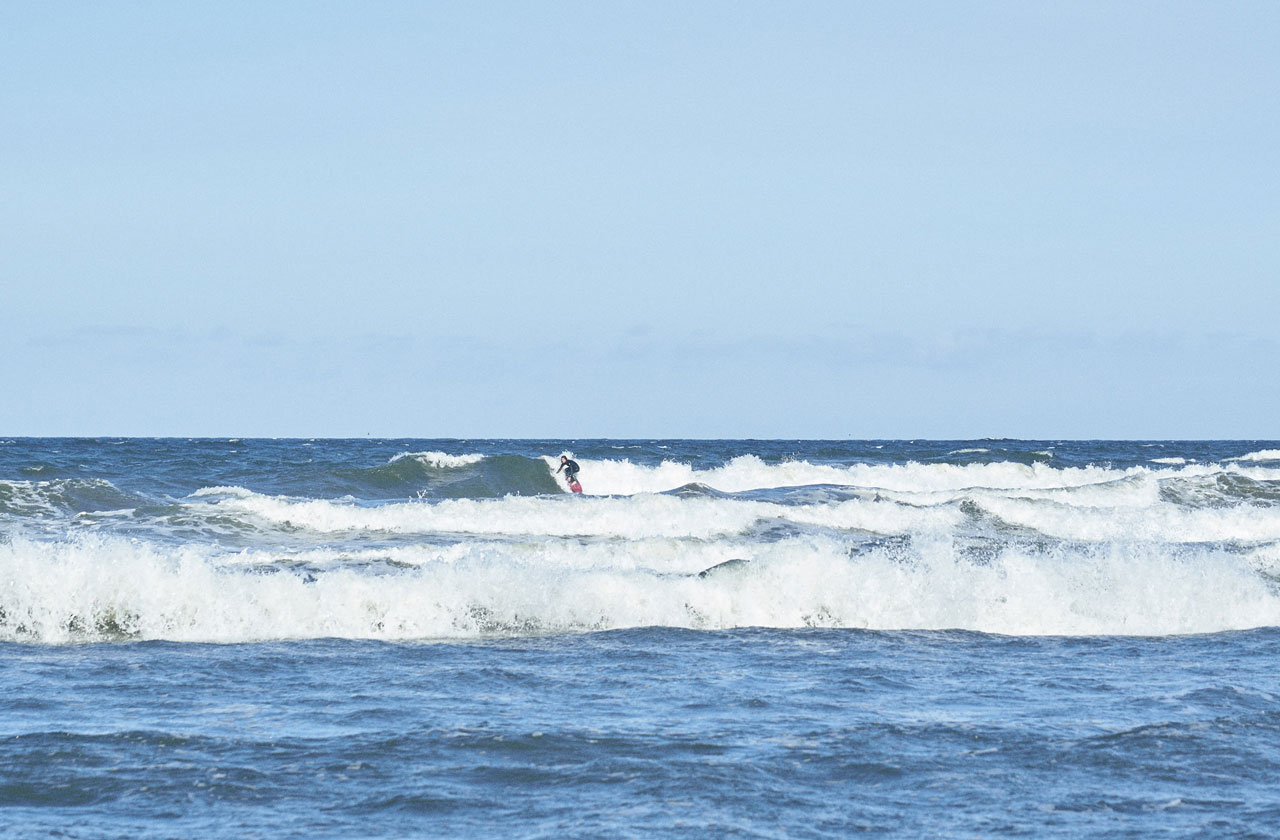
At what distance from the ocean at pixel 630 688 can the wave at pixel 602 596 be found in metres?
0.04

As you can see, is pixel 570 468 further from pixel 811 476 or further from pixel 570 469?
pixel 811 476

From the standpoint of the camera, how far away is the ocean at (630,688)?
6176 mm

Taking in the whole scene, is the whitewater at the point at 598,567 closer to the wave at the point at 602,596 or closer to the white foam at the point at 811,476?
the wave at the point at 602,596

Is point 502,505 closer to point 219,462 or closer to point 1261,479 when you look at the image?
point 219,462

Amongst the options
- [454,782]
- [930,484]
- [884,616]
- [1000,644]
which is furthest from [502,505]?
[930,484]

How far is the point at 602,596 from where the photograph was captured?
41.6 ft

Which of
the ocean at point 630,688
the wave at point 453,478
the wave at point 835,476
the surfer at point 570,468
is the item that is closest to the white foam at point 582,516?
the ocean at point 630,688

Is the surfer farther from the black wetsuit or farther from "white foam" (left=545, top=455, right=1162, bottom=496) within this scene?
"white foam" (left=545, top=455, right=1162, bottom=496)

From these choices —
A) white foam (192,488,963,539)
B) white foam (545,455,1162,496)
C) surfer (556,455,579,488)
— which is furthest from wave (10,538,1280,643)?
white foam (545,455,1162,496)

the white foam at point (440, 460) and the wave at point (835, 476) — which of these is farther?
the wave at point (835, 476)

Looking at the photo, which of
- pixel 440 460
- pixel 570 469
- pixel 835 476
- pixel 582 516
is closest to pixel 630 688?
pixel 582 516

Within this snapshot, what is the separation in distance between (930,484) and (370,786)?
3766 centimetres

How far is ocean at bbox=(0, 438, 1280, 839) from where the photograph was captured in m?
6.18

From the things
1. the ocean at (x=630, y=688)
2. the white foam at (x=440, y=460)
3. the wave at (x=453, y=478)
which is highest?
the white foam at (x=440, y=460)
